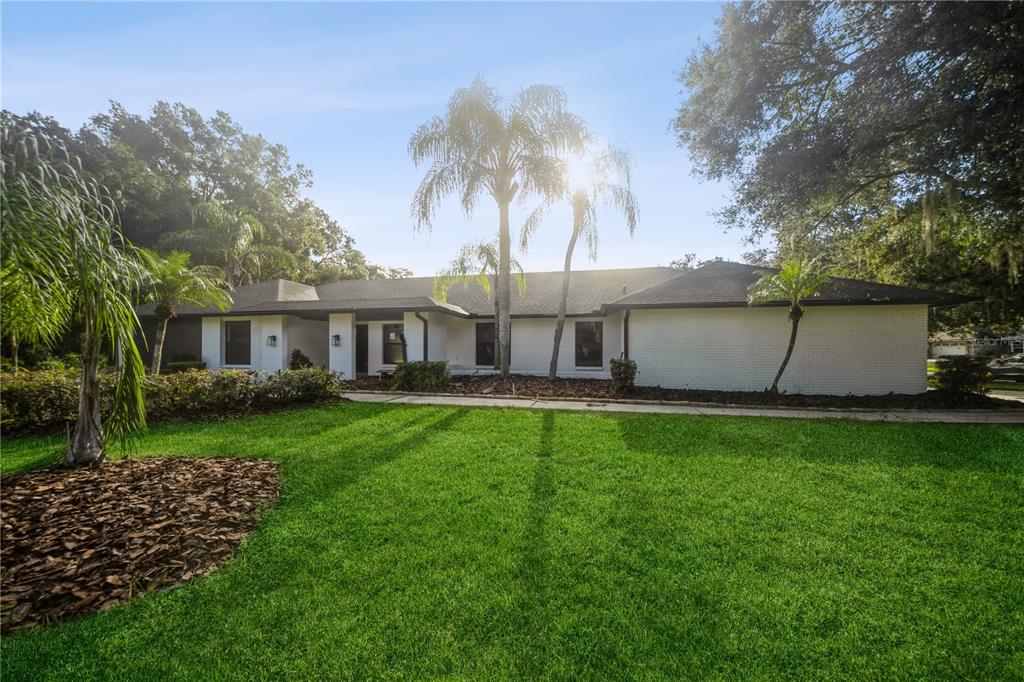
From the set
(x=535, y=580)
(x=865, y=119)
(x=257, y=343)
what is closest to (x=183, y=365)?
(x=257, y=343)

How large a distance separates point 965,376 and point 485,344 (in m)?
14.0

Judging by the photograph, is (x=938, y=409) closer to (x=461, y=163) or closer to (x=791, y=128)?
(x=791, y=128)

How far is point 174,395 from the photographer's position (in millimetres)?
7566

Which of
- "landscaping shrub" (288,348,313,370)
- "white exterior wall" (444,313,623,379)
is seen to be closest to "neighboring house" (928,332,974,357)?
"white exterior wall" (444,313,623,379)

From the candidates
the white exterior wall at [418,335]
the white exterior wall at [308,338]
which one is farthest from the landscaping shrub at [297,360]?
the white exterior wall at [418,335]

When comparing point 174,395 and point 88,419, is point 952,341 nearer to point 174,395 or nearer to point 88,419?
point 174,395

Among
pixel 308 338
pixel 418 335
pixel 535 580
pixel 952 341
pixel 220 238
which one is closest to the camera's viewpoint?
pixel 535 580

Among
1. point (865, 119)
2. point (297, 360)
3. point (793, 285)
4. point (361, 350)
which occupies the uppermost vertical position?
point (865, 119)

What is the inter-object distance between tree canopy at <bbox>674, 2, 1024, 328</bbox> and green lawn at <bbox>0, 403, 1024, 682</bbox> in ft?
19.1

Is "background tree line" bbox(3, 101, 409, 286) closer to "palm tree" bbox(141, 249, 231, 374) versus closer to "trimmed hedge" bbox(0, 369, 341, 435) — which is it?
"palm tree" bbox(141, 249, 231, 374)

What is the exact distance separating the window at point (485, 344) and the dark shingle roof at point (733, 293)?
515cm

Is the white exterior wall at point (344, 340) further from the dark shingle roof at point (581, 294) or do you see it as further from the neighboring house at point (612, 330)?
the dark shingle roof at point (581, 294)

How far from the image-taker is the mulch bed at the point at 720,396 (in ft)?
30.2

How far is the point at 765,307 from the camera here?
35.2ft
